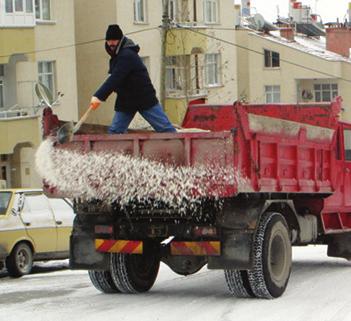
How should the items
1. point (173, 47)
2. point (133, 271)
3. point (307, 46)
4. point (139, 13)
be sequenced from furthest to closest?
point (307, 46)
point (173, 47)
point (139, 13)
point (133, 271)

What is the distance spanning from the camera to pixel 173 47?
44938 mm

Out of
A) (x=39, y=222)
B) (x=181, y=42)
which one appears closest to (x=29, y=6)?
(x=181, y=42)

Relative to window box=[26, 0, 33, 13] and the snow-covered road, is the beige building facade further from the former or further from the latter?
the snow-covered road

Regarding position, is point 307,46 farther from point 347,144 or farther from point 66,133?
point 66,133

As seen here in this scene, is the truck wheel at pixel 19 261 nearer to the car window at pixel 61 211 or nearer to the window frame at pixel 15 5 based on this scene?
the car window at pixel 61 211

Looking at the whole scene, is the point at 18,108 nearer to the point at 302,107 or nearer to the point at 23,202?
the point at 23,202

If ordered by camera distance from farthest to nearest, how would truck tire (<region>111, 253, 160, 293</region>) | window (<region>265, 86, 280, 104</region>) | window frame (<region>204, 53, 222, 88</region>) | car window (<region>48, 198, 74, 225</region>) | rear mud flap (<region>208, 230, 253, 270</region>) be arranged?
window (<region>265, 86, 280, 104</region>) → window frame (<region>204, 53, 222, 88</region>) → car window (<region>48, 198, 74, 225</region>) → truck tire (<region>111, 253, 160, 293</region>) → rear mud flap (<region>208, 230, 253, 270</region>)

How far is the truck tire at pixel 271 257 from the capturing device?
13.1 m

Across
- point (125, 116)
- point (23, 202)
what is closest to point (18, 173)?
point (23, 202)

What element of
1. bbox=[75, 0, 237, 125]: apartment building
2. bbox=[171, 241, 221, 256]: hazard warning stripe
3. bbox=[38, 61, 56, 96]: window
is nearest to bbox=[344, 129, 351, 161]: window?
bbox=[171, 241, 221, 256]: hazard warning stripe

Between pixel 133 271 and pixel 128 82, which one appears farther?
pixel 133 271

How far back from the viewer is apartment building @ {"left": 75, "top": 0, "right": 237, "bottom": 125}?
41750 mm

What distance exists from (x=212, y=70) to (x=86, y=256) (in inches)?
1400

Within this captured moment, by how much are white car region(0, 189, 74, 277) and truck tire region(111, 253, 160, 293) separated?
4.76 m
